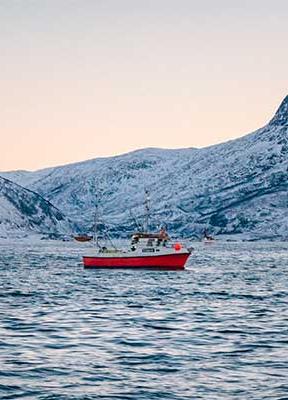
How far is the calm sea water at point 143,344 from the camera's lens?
30.4m

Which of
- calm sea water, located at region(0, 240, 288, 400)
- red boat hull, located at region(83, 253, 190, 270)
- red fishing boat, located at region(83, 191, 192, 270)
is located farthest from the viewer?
red boat hull, located at region(83, 253, 190, 270)

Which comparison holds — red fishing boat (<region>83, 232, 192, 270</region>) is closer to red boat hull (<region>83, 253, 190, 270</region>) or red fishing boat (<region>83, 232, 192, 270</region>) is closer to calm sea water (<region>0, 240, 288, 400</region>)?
red boat hull (<region>83, 253, 190, 270</region>)

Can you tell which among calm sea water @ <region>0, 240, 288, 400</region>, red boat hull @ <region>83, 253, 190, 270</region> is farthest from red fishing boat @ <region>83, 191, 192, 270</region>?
calm sea water @ <region>0, 240, 288, 400</region>

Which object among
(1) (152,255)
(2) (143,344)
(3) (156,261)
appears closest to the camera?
(2) (143,344)

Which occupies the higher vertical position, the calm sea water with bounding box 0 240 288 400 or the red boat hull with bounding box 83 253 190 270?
the red boat hull with bounding box 83 253 190 270

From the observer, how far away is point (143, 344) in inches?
1628

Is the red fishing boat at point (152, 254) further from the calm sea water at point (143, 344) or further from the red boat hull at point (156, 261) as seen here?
the calm sea water at point (143, 344)

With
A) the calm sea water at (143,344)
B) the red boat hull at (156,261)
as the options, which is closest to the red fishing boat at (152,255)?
the red boat hull at (156,261)

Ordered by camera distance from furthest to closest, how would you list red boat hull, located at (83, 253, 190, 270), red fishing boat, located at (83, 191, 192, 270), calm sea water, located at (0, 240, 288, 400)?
red boat hull, located at (83, 253, 190, 270) < red fishing boat, located at (83, 191, 192, 270) < calm sea water, located at (0, 240, 288, 400)

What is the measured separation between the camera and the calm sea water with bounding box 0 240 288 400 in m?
30.4

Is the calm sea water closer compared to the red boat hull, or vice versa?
the calm sea water

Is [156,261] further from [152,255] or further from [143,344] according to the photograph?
[143,344]

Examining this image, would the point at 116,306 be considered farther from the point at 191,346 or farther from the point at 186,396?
the point at 186,396

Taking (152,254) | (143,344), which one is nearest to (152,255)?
(152,254)
